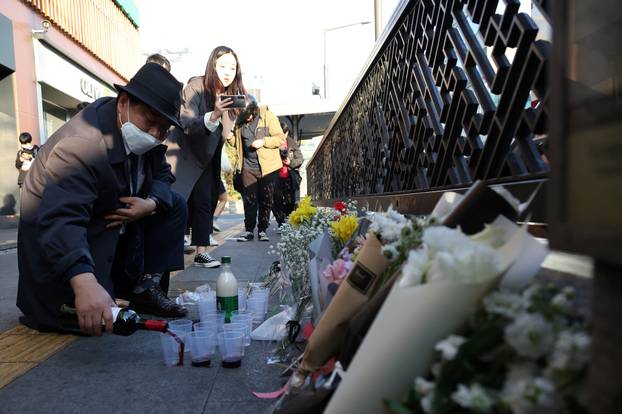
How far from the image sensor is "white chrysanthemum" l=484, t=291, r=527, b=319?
79 cm

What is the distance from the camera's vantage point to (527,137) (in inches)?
70.1

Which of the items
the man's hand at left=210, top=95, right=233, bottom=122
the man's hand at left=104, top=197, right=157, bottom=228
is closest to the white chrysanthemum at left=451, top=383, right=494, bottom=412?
the man's hand at left=104, top=197, right=157, bottom=228

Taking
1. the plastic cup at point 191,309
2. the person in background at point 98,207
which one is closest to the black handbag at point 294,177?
the person in background at point 98,207

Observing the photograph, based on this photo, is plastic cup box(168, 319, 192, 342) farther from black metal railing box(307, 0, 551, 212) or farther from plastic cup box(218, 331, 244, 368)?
black metal railing box(307, 0, 551, 212)

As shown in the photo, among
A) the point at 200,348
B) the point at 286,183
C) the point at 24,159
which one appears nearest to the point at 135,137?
the point at 200,348

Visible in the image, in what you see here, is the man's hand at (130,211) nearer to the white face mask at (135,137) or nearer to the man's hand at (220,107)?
the white face mask at (135,137)

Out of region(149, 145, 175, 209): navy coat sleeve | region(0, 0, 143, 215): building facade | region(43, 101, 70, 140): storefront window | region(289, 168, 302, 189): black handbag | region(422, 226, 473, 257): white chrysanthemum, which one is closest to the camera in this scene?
region(422, 226, 473, 257): white chrysanthemum

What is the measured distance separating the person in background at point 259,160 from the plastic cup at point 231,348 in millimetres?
4902

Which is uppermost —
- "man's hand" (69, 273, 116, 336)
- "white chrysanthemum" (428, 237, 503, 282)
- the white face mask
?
the white face mask

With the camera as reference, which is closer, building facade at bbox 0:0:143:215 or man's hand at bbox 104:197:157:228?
man's hand at bbox 104:197:157:228

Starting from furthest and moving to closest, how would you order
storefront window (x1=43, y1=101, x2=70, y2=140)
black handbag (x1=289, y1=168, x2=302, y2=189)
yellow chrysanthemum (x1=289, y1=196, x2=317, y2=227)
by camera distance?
storefront window (x1=43, y1=101, x2=70, y2=140) < black handbag (x1=289, y1=168, x2=302, y2=189) < yellow chrysanthemum (x1=289, y1=196, x2=317, y2=227)

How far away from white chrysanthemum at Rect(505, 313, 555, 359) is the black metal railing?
88 centimetres

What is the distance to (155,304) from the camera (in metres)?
3.06

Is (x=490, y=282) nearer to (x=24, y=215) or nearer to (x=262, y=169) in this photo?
(x=24, y=215)
